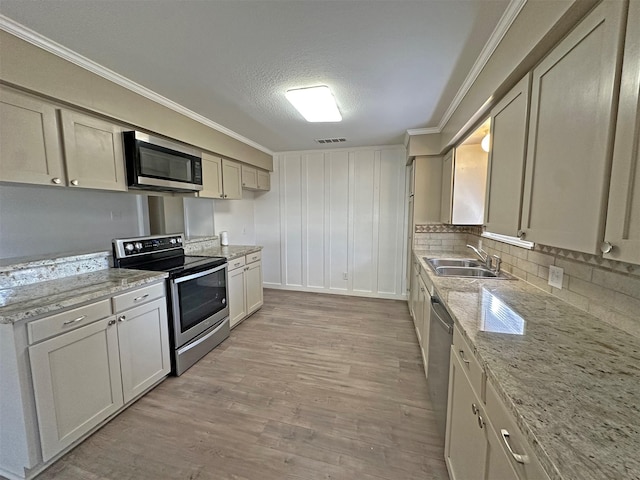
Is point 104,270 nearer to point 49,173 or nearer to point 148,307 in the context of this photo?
point 148,307

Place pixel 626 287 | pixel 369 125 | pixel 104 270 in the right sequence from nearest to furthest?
pixel 626 287, pixel 104 270, pixel 369 125

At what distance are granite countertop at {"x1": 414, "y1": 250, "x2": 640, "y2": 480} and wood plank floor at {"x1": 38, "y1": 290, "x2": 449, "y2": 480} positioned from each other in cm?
101

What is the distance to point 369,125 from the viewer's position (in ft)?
10.4

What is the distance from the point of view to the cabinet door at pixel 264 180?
439cm

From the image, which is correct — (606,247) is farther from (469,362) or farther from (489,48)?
(489,48)

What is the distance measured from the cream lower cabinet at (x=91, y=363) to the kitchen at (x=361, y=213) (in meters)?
1.35

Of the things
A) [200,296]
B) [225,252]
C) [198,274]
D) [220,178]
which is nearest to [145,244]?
[198,274]

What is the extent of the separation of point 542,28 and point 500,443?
1619mm

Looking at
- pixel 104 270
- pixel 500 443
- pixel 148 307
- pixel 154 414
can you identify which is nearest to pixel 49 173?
pixel 104 270

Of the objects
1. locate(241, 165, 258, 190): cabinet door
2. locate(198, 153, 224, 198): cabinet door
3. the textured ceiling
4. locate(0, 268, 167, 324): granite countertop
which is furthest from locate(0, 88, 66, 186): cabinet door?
locate(241, 165, 258, 190): cabinet door

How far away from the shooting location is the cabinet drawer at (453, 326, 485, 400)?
0.99 meters

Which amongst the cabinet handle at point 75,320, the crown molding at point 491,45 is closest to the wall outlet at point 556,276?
the crown molding at point 491,45

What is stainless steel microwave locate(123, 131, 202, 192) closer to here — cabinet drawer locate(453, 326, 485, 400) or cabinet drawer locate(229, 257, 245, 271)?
cabinet drawer locate(229, 257, 245, 271)

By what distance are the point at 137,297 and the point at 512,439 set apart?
2.29 m
